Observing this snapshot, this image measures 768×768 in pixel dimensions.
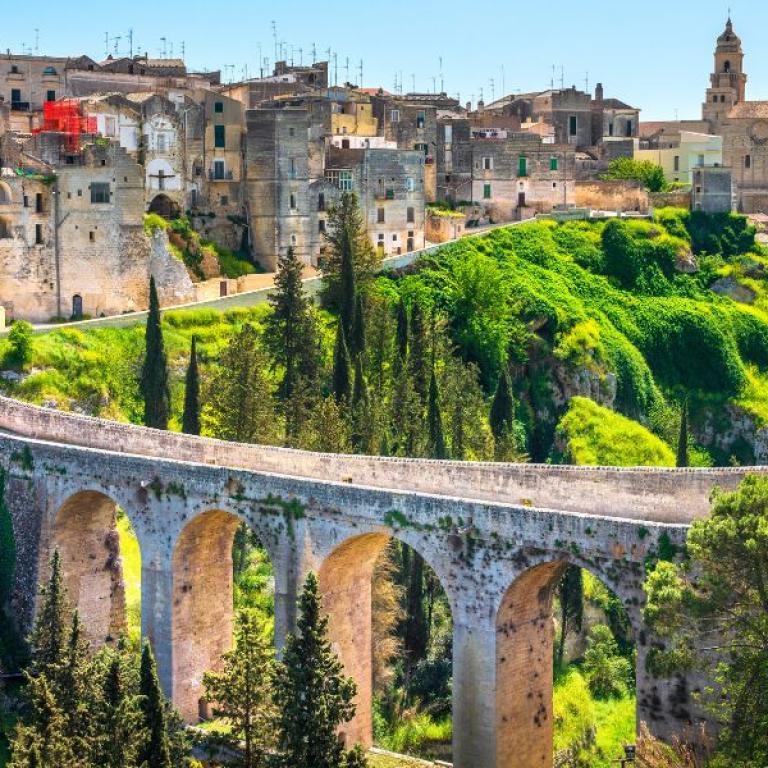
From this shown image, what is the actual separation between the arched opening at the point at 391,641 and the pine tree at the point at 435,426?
6446mm

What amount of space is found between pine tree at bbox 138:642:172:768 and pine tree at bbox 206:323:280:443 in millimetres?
17191

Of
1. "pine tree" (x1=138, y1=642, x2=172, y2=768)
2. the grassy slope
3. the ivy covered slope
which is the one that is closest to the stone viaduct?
"pine tree" (x1=138, y1=642, x2=172, y2=768)

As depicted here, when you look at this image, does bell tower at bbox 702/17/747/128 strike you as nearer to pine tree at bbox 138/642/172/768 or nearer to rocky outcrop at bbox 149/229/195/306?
rocky outcrop at bbox 149/229/195/306

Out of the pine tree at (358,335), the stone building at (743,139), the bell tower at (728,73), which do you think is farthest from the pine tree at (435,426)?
the bell tower at (728,73)

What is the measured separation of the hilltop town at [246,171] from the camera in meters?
59.6

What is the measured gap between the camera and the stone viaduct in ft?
99.8

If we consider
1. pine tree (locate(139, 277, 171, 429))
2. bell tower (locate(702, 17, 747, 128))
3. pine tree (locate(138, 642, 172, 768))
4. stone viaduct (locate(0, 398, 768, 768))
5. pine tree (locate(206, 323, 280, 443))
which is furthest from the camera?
bell tower (locate(702, 17, 747, 128))

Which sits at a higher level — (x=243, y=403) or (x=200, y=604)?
(x=243, y=403)

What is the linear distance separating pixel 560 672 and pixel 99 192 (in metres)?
27.7

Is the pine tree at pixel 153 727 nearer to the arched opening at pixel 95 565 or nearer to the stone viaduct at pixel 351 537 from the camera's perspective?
the stone viaduct at pixel 351 537

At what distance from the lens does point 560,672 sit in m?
42.7

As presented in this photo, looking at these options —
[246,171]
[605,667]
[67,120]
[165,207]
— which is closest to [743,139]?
[246,171]

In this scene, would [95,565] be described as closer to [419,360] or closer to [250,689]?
[250,689]

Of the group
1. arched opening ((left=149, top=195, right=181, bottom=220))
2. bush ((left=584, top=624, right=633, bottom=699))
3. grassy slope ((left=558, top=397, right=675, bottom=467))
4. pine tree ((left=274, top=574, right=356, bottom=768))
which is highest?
arched opening ((left=149, top=195, right=181, bottom=220))
